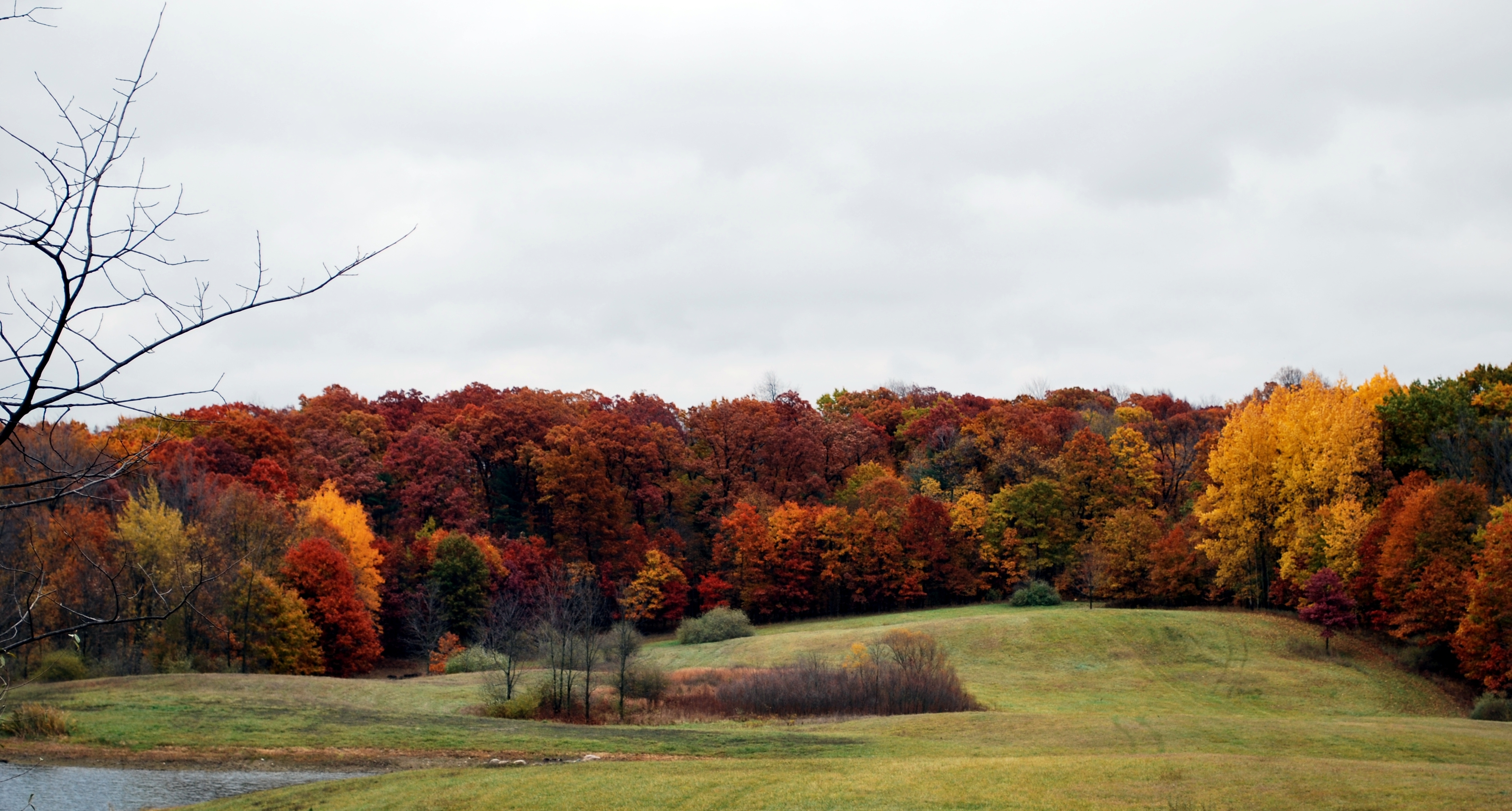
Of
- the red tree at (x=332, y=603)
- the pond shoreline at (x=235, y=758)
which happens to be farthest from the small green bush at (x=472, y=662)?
the pond shoreline at (x=235, y=758)

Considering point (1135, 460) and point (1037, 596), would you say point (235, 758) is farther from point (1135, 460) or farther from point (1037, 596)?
point (1135, 460)

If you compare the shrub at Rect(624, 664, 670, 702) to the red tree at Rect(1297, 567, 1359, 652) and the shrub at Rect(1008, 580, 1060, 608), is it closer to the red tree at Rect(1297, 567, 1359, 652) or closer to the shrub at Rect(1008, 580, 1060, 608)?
the red tree at Rect(1297, 567, 1359, 652)

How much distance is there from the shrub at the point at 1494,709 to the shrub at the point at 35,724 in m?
45.5

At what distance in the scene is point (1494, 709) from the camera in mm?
34656

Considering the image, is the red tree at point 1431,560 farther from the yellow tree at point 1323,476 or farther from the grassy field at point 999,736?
the yellow tree at point 1323,476

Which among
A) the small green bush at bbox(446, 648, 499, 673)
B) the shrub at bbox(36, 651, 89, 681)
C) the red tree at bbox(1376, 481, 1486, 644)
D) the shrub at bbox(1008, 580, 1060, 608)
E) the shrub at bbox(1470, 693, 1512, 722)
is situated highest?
the red tree at bbox(1376, 481, 1486, 644)

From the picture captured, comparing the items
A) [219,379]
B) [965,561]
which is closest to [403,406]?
[965,561]

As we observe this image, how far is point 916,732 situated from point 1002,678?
18713 mm

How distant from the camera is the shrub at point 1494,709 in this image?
34250mm

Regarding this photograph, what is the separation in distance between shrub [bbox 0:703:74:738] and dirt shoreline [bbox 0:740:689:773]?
50 centimetres

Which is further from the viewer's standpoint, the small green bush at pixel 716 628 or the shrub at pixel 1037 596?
the shrub at pixel 1037 596

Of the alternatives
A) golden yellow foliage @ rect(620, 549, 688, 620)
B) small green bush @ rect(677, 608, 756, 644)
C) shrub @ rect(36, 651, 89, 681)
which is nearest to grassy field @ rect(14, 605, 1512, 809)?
shrub @ rect(36, 651, 89, 681)

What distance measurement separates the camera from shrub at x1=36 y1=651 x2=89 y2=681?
121ft

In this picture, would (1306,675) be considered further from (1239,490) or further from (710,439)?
(710,439)
